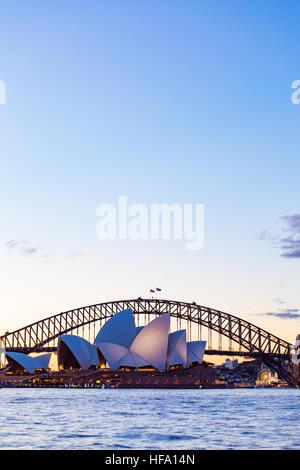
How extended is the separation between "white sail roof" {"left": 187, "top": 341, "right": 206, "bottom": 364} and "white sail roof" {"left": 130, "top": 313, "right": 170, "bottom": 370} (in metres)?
10.9

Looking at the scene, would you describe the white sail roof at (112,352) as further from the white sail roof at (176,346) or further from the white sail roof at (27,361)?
the white sail roof at (27,361)

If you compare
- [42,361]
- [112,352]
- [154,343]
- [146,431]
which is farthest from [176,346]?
[146,431]

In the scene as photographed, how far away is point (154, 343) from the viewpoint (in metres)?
125

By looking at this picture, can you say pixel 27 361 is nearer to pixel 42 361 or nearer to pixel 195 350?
pixel 42 361

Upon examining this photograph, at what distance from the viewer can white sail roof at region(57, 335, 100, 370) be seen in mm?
138000

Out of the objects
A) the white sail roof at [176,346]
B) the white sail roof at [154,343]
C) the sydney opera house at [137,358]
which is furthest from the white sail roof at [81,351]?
the white sail roof at [176,346]

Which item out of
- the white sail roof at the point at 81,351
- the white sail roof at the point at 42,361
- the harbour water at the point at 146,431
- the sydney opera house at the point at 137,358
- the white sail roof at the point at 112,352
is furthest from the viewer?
the white sail roof at the point at 42,361

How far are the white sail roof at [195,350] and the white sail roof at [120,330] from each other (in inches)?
583

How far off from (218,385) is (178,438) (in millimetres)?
110327

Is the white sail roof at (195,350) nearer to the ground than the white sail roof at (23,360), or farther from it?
farther from it

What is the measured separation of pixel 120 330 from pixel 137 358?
6.35m

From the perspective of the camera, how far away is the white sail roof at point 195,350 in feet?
452

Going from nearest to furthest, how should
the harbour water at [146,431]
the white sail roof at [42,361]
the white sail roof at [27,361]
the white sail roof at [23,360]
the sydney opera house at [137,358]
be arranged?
the harbour water at [146,431], the sydney opera house at [137,358], the white sail roof at [23,360], the white sail roof at [27,361], the white sail roof at [42,361]
